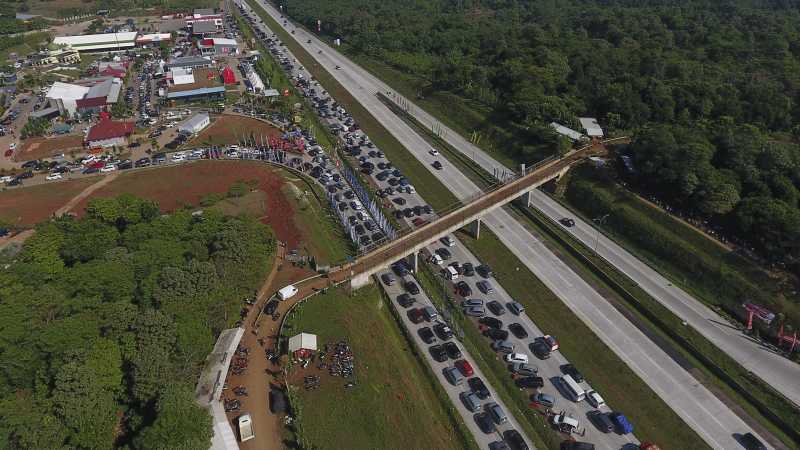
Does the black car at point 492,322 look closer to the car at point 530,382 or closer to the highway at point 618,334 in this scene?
the car at point 530,382

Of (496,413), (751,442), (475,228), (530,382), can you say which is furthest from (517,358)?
(475,228)

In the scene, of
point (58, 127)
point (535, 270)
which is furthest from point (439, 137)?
point (58, 127)

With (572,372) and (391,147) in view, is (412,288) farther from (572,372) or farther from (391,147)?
(391,147)

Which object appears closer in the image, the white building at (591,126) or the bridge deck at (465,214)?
the bridge deck at (465,214)

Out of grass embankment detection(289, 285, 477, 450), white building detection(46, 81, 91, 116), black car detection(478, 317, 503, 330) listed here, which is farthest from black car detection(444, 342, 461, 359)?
white building detection(46, 81, 91, 116)

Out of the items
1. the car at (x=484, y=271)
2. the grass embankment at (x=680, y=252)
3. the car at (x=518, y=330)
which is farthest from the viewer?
the car at (x=484, y=271)

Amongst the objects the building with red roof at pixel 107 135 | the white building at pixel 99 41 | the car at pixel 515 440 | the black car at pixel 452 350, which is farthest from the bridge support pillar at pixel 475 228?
the white building at pixel 99 41
